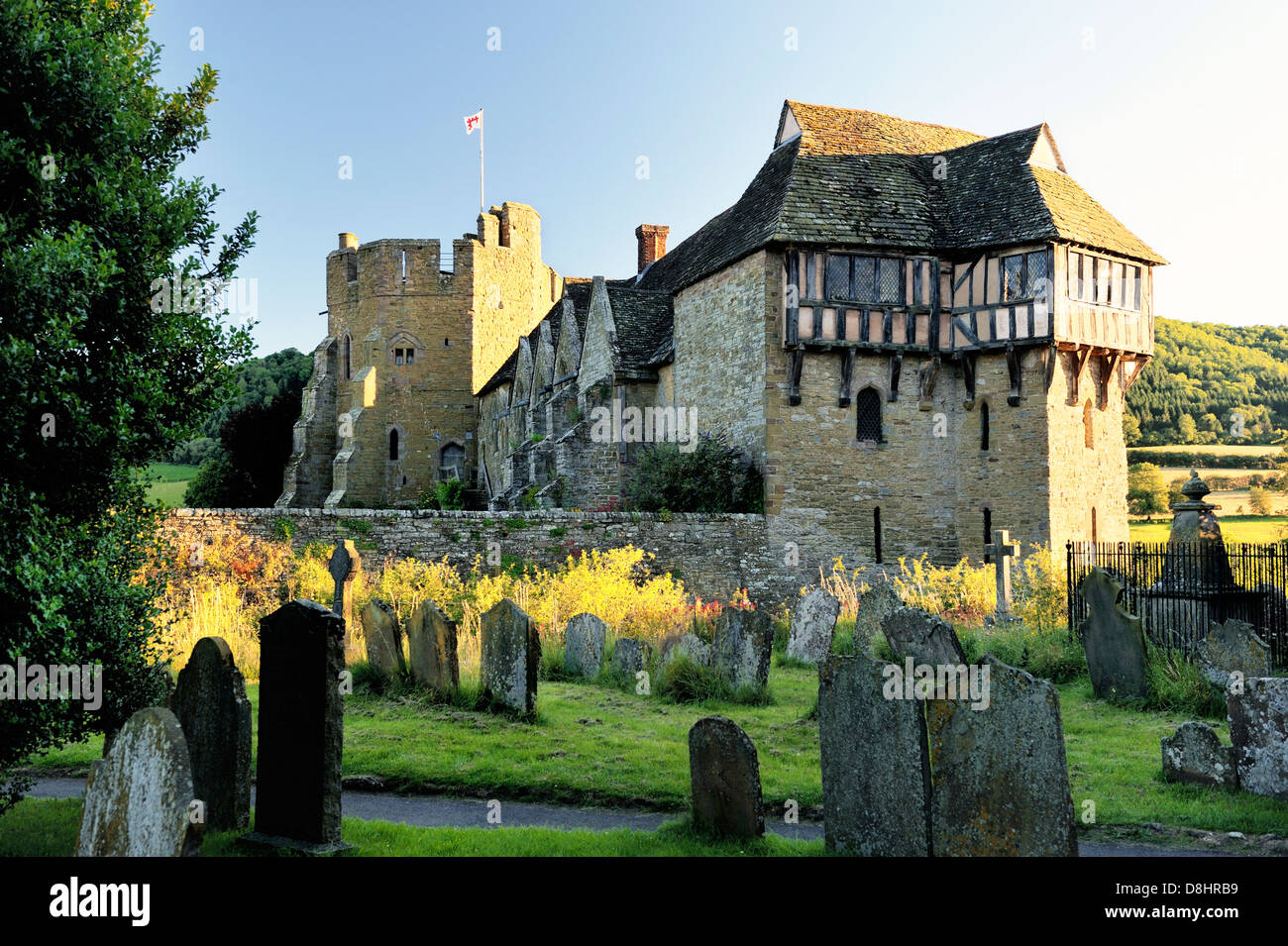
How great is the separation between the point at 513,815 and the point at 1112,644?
26.9 ft

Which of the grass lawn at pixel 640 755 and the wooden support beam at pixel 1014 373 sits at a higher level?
the wooden support beam at pixel 1014 373

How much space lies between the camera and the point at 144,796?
17.6 feet

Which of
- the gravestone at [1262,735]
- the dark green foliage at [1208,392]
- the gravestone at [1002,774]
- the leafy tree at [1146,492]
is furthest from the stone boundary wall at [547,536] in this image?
the dark green foliage at [1208,392]

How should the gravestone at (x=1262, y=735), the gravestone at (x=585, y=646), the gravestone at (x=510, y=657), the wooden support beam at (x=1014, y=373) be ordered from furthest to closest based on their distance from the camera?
the wooden support beam at (x=1014, y=373) → the gravestone at (x=585, y=646) → the gravestone at (x=510, y=657) → the gravestone at (x=1262, y=735)

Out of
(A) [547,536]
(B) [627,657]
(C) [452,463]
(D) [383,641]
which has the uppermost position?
(C) [452,463]

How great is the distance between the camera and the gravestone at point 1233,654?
414 inches

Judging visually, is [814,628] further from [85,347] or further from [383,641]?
[85,347]

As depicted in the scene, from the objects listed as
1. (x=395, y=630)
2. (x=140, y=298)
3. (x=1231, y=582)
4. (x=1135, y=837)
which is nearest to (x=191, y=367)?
(x=140, y=298)

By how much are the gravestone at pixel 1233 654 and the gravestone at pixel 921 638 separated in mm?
4251

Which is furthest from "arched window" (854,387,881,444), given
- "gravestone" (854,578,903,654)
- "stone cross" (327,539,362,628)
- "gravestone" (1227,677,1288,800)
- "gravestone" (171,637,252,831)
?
"gravestone" (171,637,252,831)

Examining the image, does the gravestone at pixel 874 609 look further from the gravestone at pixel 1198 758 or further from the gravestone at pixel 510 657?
the gravestone at pixel 1198 758

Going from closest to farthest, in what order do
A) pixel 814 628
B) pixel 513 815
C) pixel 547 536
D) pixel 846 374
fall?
pixel 513 815, pixel 814 628, pixel 547 536, pixel 846 374

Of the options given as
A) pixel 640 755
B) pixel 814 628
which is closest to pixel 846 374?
pixel 814 628

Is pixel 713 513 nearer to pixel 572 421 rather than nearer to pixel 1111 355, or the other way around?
pixel 572 421
